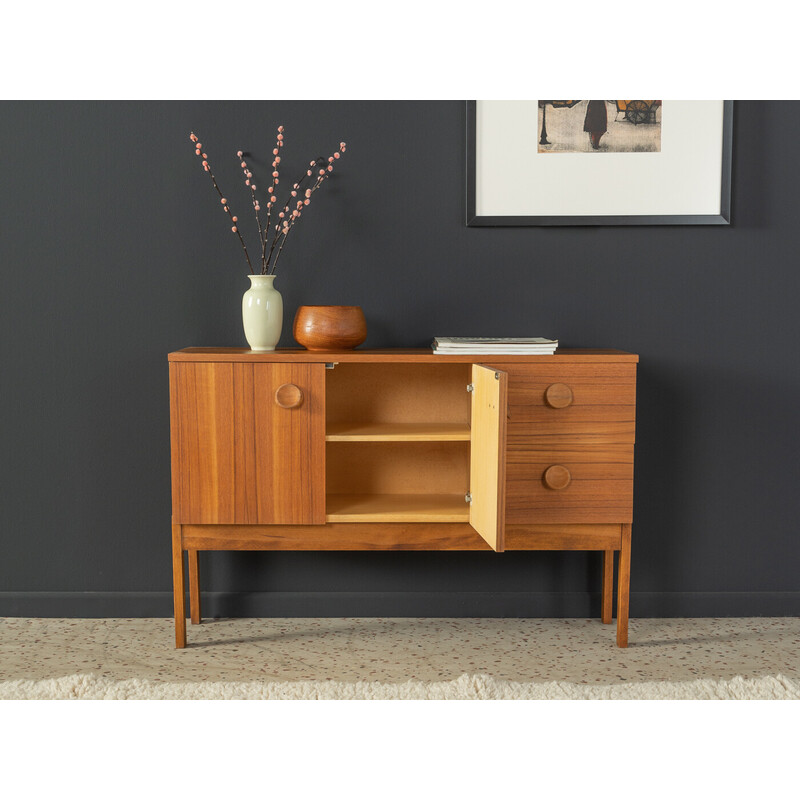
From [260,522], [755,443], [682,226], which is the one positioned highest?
[682,226]

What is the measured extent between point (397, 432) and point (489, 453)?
1.21 feet

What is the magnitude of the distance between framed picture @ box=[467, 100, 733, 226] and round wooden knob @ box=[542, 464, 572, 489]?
0.83m

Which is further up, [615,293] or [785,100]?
[785,100]

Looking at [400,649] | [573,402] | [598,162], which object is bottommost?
[400,649]

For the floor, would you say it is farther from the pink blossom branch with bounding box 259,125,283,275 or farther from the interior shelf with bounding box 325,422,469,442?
the pink blossom branch with bounding box 259,125,283,275

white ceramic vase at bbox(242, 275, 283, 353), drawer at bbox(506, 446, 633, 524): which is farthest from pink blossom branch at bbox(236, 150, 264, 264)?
drawer at bbox(506, 446, 633, 524)

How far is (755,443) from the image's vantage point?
2842 mm

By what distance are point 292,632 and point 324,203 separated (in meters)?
1.40

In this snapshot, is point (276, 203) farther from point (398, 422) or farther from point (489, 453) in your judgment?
point (489, 453)

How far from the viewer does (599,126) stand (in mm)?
2736

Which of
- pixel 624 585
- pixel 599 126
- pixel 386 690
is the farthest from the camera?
pixel 599 126

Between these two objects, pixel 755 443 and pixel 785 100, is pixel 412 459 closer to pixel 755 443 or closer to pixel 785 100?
pixel 755 443

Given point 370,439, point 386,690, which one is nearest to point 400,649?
point 386,690

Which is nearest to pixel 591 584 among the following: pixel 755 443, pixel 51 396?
pixel 755 443
